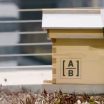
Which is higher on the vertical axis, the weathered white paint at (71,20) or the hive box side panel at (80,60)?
the weathered white paint at (71,20)

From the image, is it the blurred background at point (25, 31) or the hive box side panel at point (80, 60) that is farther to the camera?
the blurred background at point (25, 31)

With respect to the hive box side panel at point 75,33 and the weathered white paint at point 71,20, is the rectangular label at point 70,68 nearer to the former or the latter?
the hive box side panel at point 75,33

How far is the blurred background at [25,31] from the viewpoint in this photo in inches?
216

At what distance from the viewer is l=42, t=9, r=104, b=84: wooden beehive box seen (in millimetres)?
3633

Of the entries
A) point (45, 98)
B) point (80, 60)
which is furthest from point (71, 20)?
point (45, 98)

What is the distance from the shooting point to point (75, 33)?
363cm

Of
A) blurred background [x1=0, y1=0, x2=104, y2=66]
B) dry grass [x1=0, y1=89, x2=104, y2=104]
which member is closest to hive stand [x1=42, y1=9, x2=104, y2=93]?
dry grass [x1=0, y1=89, x2=104, y2=104]

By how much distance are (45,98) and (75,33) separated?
0.85 m

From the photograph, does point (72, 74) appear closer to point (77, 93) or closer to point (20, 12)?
point (77, 93)

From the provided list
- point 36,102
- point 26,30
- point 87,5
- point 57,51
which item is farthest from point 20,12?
point 36,102

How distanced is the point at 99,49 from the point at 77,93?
23.7 inches

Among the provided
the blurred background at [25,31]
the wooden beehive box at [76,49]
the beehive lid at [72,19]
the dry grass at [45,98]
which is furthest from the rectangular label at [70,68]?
the blurred background at [25,31]

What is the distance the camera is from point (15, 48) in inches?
219

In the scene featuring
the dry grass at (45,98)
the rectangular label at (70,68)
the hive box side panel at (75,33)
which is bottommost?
the dry grass at (45,98)
